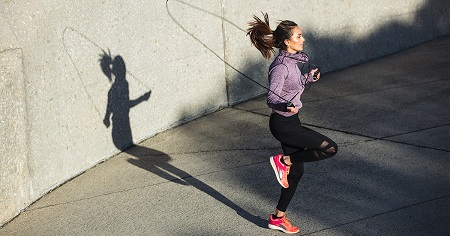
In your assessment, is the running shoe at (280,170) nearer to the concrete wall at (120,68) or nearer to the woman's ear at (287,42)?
the woman's ear at (287,42)

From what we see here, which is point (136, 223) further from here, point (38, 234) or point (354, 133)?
point (354, 133)

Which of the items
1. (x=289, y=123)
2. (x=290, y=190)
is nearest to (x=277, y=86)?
(x=289, y=123)

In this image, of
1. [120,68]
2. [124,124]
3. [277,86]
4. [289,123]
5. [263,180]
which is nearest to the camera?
[277,86]

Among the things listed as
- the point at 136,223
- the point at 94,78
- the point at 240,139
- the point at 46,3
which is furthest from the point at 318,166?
the point at 46,3

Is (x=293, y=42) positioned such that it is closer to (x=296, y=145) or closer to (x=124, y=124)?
(x=296, y=145)

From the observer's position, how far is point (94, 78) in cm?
809

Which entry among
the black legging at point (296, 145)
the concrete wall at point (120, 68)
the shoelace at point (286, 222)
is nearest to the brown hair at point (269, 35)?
the black legging at point (296, 145)

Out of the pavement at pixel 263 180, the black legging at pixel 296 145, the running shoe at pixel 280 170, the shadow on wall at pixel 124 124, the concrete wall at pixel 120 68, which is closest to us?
the black legging at pixel 296 145

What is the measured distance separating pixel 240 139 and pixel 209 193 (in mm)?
1467

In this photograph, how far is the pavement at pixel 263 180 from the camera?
6516mm

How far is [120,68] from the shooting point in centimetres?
842

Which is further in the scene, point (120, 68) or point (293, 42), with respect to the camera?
point (120, 68)

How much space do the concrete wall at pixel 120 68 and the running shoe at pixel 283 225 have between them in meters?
2.30

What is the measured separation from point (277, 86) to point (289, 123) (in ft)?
1.06
